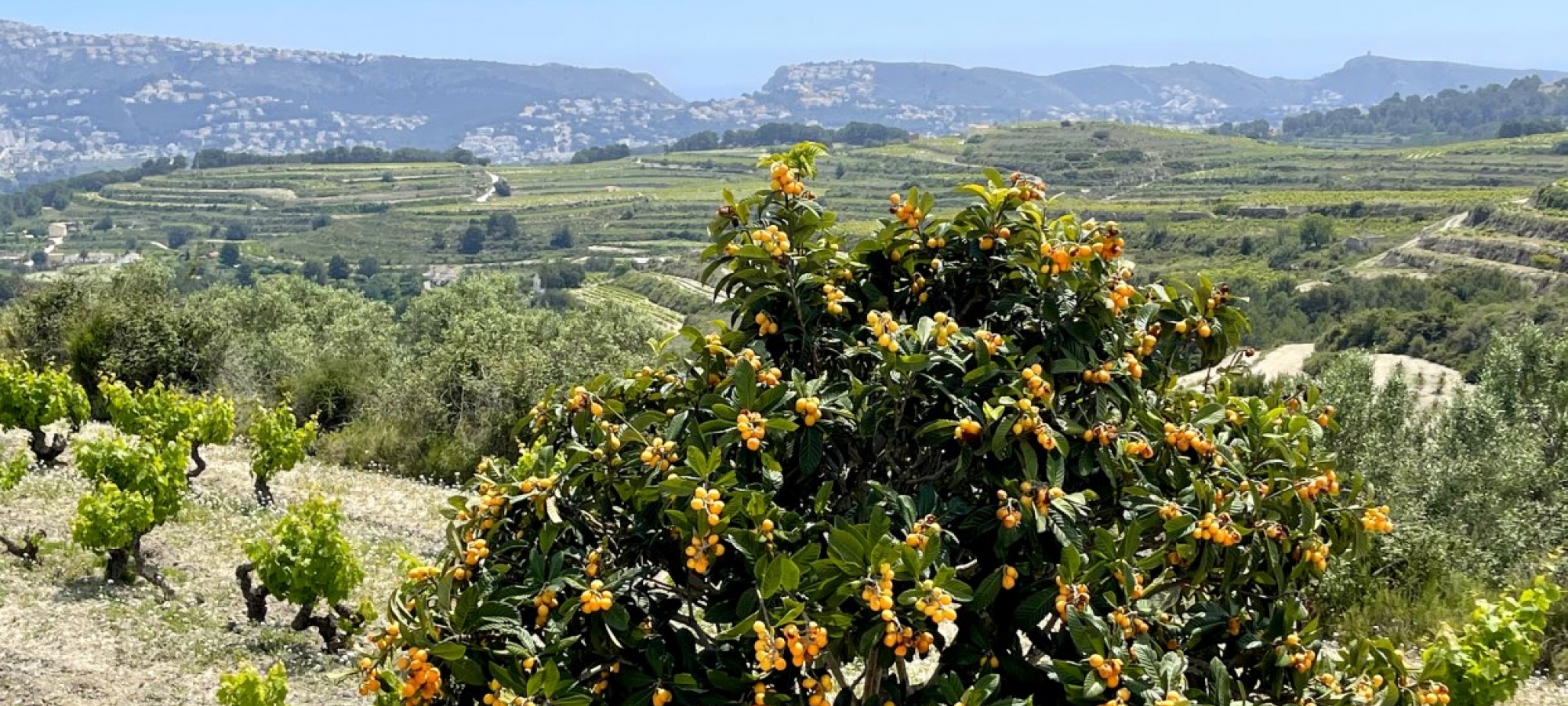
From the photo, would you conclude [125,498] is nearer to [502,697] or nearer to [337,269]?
[502,697]

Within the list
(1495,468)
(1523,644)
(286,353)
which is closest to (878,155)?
(286,353)

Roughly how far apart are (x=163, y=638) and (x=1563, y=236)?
231ft

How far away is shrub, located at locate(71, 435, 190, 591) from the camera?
10.2 m

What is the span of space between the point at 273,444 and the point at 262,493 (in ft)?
3.30

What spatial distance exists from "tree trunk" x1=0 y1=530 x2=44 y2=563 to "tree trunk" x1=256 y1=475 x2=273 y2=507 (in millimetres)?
3786

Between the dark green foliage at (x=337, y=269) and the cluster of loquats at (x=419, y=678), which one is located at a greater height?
the cluster of loquats at (x=419, y=678)

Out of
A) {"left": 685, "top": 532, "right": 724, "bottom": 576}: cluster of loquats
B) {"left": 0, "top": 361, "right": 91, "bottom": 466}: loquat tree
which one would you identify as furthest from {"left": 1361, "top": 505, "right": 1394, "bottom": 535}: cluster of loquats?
{"left": 0, "top": 361, "right": 91, "bottom": 466}: loquat tree

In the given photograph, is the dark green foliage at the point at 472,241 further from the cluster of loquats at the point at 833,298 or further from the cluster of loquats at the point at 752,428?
the cluster of loquats at the point at 752,428

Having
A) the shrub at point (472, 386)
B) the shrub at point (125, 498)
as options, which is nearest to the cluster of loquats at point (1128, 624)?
the shrub at point (125, 498)

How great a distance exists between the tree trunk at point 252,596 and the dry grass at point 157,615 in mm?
107

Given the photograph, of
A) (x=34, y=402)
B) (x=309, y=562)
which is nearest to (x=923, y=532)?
(x=309, y=562)

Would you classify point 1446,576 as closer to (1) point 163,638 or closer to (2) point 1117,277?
(2) point 1117,277

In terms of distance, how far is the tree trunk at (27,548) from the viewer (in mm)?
11352

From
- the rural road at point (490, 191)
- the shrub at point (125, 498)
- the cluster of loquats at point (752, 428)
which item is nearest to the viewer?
the cluster of loquats at point (752, 428)
